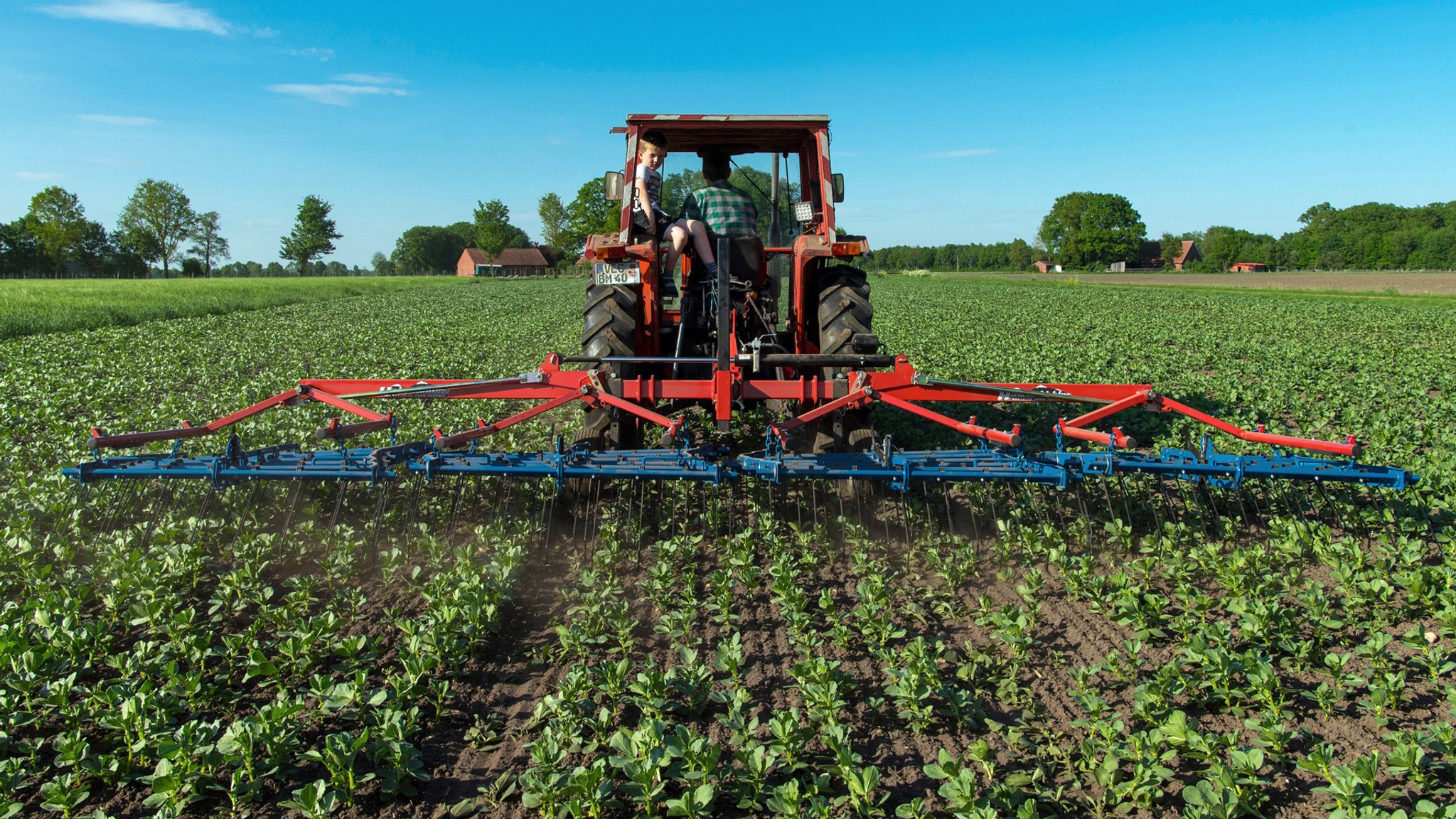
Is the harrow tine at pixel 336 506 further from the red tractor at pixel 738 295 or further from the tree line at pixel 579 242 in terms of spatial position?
the tree line at pixel 579 242

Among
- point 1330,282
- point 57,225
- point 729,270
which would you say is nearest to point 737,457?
point 729,270

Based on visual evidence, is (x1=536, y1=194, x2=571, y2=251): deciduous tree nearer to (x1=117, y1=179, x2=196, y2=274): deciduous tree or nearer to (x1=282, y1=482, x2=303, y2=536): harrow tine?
(x1=117, y1=179, x2=196, y2=274): deciduous tree

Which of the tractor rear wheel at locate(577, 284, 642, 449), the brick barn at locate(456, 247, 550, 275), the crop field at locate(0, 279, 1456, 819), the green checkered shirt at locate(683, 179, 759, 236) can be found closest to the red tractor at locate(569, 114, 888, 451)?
A: the tractor rear wheel at locate(577, 284, 642, 449)

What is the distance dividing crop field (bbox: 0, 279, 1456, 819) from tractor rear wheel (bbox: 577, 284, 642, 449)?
1.26 feet

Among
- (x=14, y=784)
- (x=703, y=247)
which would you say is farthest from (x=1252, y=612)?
(x=14, y=784)

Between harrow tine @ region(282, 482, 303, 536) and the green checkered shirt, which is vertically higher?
the green checkered shirt

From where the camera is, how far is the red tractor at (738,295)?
5.19 metres

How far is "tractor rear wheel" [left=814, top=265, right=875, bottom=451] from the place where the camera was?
5184mm

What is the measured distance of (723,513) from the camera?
16.4 ft

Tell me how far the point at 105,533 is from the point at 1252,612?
572 centimetres

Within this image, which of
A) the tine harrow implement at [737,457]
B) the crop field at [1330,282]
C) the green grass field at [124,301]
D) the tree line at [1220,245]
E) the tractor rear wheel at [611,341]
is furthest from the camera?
the tree line at [1220,245]

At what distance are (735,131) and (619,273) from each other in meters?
1.37

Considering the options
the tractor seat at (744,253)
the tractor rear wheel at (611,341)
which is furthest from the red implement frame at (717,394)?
the tractor seat at (744,253)

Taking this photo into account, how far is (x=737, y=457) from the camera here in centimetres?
450
